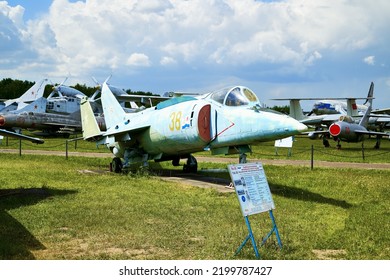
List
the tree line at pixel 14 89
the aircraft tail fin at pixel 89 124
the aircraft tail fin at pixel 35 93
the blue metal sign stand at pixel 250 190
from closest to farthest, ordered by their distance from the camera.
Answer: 1. the blue metal sign stand at pixel 250 190
2. the aircraft tail fin at pixel 89 124
3. the aircraft tail fin at pixel 35 93
4. the tree line at pixel 14 89

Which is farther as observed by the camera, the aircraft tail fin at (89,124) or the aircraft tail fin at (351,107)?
the aircraft tail fin at (351,107)

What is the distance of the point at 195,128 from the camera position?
1293 cm

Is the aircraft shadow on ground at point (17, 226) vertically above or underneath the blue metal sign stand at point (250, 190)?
underneath

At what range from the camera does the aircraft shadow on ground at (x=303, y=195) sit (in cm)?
1119

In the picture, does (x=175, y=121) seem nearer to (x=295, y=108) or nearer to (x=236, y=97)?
(x=236, y=97)

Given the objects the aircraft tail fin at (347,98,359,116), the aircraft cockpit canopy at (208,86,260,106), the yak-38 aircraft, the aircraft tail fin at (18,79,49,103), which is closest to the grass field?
the yak-38 aircraft

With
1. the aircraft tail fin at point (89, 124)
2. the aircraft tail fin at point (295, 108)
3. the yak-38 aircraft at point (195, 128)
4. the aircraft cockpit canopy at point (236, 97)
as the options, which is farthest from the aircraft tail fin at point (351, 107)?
the aircraft cockpit canopy at point (236, 97)

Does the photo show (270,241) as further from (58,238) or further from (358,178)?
(358,178)

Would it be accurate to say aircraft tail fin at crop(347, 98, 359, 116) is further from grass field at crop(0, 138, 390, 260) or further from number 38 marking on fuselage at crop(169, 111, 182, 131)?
number 38 marking on fuselage at crop(169, 111, 182, 131)

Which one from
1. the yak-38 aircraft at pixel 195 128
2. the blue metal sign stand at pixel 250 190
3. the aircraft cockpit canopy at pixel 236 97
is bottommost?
the blue metal sign stand at pixel 250 190

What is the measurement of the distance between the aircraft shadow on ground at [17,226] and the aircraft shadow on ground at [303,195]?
550 cm

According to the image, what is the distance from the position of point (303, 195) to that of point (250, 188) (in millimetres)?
6058

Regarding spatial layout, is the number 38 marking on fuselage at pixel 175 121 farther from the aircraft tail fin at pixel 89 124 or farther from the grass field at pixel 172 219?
the aircraft tail fin at pixel 89 124

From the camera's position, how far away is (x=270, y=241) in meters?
7.14
